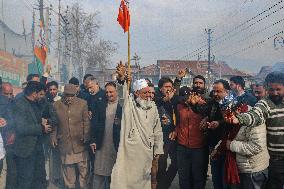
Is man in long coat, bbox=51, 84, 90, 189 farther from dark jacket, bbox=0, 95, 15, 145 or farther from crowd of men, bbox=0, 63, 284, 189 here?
dark jacket, bbox=0, 95, 15, 145

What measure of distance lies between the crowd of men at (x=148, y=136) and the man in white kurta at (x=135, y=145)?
0.6 inches

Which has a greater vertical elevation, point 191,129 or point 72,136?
point 191,129

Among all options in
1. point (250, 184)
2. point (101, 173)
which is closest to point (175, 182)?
point (101, 173)

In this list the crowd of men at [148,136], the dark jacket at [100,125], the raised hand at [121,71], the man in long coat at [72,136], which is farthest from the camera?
the man in long coat at [72,136]

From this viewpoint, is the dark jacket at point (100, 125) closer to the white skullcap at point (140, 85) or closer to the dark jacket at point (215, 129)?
the white skullcap at point (140, 85)

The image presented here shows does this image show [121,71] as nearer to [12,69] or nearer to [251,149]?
[251,149]

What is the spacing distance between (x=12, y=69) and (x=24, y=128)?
16.1 metres

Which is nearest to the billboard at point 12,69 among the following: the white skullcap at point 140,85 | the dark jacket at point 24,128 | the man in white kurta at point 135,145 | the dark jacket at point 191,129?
the dark jacket at point 24,128

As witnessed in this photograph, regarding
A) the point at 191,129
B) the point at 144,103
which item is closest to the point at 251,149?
the point at 191,129

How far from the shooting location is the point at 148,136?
500 cm

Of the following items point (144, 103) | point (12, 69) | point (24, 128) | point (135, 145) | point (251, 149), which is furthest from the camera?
point (12, 69)

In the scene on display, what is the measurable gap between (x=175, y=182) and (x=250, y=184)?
2.79m

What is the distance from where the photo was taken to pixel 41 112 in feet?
19.0

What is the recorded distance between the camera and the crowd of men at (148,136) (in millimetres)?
4137
